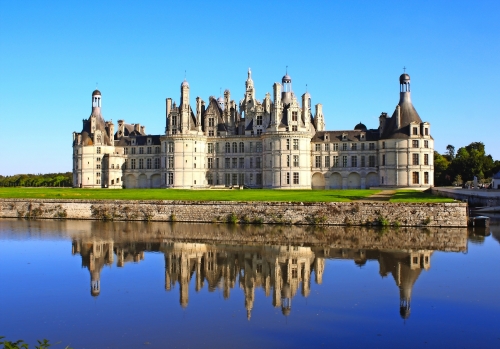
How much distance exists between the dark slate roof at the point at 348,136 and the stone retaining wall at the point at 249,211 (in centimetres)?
3013

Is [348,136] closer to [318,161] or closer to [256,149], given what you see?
[318,161]

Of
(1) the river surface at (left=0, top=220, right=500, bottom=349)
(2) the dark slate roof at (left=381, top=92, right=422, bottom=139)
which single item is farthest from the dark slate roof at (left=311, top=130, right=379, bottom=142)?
(1) the river surface at (left=0, top=220, right=500, bottom=349)

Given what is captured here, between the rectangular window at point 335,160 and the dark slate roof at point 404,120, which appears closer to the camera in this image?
the dark slate roof at point 404,120

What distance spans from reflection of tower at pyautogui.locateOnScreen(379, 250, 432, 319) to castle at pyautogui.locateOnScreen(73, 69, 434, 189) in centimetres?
3662

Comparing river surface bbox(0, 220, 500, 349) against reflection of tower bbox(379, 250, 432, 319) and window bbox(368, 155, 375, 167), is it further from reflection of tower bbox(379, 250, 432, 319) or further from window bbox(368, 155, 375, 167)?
window bbox(368, 155, 375, 167)

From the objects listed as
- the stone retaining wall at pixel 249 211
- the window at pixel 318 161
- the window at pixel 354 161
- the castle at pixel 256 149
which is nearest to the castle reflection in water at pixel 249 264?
the stone retaining wall at pixel 249 211

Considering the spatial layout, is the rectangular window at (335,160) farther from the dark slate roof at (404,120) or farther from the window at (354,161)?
the dark slate roof at (404,120)

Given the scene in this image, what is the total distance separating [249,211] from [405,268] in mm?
15669

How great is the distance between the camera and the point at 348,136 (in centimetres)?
6341

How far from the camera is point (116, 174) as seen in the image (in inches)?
2739

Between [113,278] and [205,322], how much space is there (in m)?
6.29

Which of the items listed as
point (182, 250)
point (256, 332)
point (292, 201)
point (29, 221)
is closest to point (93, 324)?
point (256, 332)

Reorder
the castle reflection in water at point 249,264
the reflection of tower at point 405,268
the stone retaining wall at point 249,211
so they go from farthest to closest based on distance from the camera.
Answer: the stone retaining wall at point 249,211 → the castle reflection in water at point 249,264 → the reflection of tower at point 405,268

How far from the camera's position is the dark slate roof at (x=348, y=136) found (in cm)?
6269
